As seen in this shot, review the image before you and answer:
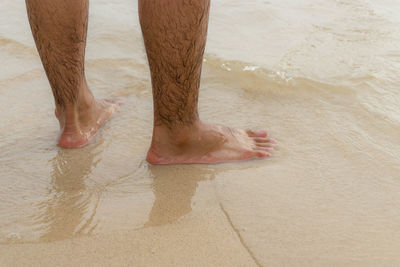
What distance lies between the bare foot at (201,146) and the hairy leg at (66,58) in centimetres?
40

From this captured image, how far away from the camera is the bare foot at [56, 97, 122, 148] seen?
1704mm

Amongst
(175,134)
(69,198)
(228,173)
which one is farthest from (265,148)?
(69,198)

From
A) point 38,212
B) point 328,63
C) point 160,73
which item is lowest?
point 38,212

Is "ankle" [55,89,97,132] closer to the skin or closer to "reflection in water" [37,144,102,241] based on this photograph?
the skin

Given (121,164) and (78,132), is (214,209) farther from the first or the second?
(78,132)

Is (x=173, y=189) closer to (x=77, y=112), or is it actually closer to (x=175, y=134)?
(x=175, y=134)

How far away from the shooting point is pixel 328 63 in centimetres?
263

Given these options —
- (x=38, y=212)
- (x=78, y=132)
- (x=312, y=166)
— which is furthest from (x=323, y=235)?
(x=78, y=132)

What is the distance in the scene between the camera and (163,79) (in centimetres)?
141

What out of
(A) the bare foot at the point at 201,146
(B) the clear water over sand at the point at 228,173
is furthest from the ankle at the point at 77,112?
(A) the bare foot at the point at 201,146

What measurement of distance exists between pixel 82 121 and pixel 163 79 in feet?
1.95

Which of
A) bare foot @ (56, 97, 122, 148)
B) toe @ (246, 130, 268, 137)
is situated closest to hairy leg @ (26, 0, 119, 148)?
bare foot @ (56, 97, 122, 148)

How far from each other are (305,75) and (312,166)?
3.37ft

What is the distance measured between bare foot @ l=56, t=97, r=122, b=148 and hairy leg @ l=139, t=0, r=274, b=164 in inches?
14.5
